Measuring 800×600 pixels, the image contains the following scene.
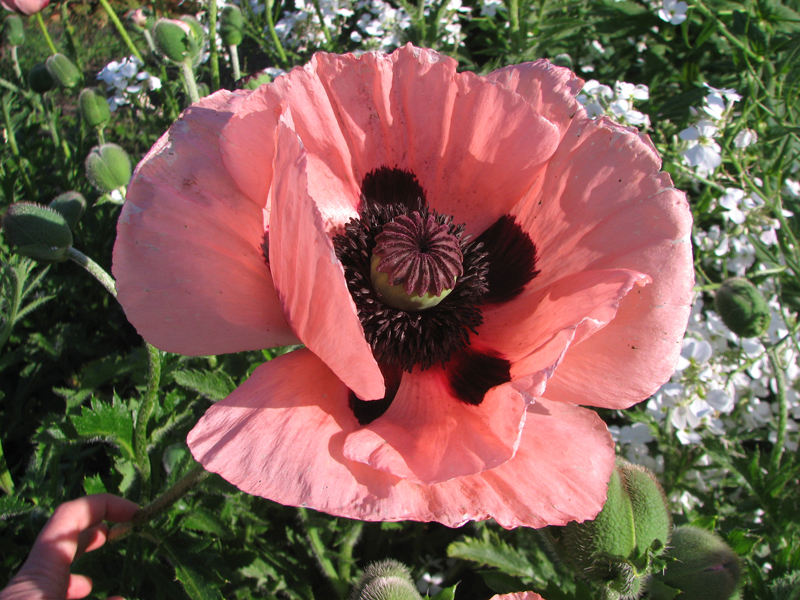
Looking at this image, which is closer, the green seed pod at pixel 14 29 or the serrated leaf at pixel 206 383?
the serrated leaf at pixel 206 383

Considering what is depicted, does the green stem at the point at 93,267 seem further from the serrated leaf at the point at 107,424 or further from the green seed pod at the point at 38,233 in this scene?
the serrated leaf at the point at 107,424

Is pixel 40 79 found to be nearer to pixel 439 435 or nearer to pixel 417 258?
pixel 417 258

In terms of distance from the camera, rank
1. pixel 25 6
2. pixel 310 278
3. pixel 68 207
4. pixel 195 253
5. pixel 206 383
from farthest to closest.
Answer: pixel 25 6, pixel 68 207, pixel 206 383, pixel 195 253, pixel 310 278

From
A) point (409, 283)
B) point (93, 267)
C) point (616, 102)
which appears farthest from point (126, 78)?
point (409, 283)

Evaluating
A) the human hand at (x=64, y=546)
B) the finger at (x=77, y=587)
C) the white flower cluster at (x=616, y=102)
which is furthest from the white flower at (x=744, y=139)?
the finger at (x=77, y=587)

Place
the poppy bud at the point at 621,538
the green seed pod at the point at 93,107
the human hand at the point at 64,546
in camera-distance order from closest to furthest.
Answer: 1. the human hand at the point at 64,546
2. the poppy bud at the point at 621,538
3. the green seed pod at the point at 93,107

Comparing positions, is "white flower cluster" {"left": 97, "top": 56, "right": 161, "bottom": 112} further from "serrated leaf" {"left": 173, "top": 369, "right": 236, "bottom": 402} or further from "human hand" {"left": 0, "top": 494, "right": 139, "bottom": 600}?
"human hand" {"left": 0, "top": 494, "right": 139, "bottom": 600}
